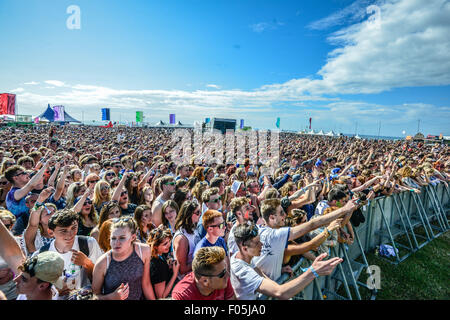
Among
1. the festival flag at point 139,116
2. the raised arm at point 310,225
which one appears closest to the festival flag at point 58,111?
the festival flag at point 139,116

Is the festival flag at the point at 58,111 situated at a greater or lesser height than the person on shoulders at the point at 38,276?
greater

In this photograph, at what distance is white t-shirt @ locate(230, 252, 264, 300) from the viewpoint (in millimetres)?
2221

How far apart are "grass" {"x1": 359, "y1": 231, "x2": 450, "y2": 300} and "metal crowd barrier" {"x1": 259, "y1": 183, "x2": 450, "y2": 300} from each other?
0.17 meters

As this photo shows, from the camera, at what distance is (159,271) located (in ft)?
8.25

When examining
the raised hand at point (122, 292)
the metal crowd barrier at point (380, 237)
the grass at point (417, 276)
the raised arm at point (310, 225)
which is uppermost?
the raised arm at point (310, 225)

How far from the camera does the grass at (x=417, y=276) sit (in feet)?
15.2

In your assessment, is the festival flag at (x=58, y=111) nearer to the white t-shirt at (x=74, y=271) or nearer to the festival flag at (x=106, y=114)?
the festival flag at (x=106, y=114)

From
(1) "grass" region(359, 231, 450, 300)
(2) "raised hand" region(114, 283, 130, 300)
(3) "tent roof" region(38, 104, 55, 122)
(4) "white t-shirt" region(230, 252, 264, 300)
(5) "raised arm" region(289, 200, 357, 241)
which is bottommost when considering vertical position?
(1) "grass" region(359, 231, 450, 300)

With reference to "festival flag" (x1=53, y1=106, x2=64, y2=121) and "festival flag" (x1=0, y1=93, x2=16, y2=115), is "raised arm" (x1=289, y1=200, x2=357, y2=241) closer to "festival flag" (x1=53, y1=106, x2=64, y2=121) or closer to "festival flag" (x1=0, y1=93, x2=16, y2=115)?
"festival flag" (x1=0, y1=93, x2=16, y2=115)

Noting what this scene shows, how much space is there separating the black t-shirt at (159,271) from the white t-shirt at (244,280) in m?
0.71

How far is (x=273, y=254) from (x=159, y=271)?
125 centimetres

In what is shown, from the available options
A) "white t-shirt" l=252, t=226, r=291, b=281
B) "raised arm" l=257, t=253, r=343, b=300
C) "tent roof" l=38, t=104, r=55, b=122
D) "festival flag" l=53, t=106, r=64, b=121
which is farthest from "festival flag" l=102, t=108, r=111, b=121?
"raised arm" l=257, t=253, r=343, b=300

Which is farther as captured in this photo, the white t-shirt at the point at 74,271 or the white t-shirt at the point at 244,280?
the white t-shirt at the point at 74,271

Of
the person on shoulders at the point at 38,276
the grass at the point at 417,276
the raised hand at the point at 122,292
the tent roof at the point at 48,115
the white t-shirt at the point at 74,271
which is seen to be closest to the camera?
the person on shoulders at the point at 38,276
